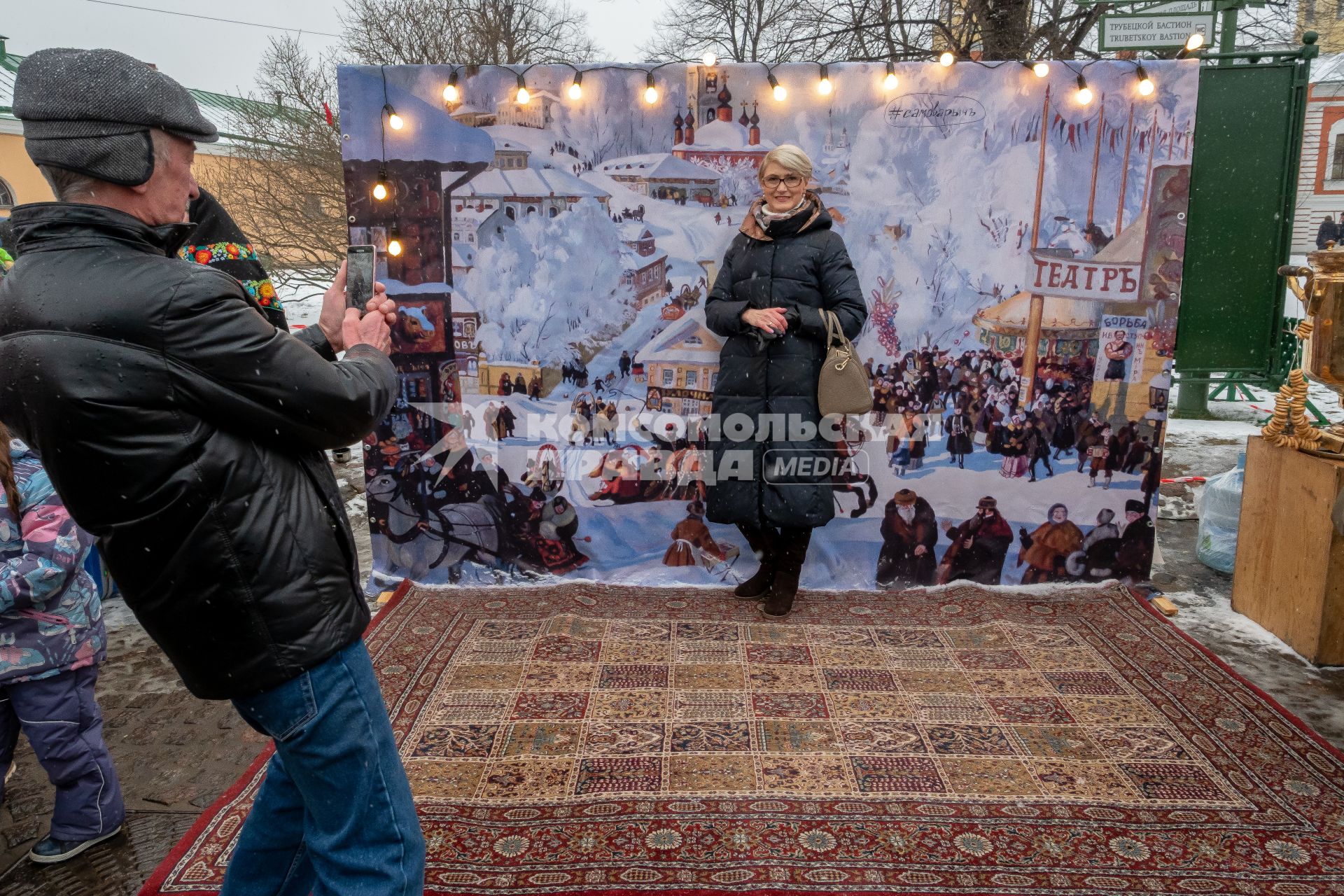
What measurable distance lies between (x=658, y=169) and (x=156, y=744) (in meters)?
3.34

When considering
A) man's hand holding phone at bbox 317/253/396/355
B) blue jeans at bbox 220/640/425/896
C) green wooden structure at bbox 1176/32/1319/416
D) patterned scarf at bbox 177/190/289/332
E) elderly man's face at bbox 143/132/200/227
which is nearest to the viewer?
elderly man's face at bbox 143/132/200/227

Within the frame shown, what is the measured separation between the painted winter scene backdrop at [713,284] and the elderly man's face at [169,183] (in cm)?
283

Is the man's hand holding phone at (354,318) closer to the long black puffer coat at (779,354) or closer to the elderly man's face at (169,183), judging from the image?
the elderly man's face at (169,183)

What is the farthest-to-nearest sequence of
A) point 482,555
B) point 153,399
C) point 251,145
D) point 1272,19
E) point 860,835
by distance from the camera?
point 1272,19
point 251,145
point 482,555
point 860,835
point 153,399

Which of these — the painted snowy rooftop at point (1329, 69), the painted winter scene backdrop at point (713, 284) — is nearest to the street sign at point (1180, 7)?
the painted winter scene backdrop at point (713, 284)

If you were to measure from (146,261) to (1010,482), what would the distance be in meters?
4.09

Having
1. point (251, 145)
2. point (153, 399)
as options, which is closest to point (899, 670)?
point (153, 399)

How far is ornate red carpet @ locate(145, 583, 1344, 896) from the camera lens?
7.93 feet

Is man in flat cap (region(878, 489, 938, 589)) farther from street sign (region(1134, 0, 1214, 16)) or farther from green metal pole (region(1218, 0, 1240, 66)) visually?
green metal pole (region(1218, 0, 1240, 66))

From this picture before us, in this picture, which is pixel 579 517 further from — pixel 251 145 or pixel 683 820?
pixel 251 145

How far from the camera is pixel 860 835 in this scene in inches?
100

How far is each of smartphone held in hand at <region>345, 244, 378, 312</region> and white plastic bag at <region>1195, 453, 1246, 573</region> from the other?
478 centimetres

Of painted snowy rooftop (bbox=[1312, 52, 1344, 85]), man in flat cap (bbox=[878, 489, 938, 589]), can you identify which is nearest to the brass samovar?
man in flat cap (bbox=[878, 489, 938, 589])

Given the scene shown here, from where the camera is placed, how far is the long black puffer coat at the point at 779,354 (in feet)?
13.2
